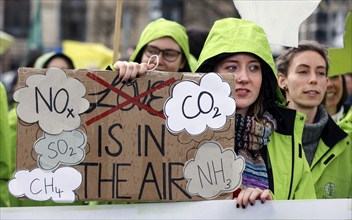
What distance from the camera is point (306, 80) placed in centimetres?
373

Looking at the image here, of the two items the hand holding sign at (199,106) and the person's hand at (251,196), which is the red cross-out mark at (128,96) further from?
the person's hand at (251,196)

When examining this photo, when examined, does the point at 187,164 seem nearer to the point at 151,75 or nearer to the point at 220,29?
the point at 151,75

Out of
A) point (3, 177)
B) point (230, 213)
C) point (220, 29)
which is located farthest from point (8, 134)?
point (230, 213)

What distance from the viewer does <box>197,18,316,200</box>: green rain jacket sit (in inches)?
123

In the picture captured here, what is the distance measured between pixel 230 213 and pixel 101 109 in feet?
1.80

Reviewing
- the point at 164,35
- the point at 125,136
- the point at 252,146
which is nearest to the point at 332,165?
the point at 252,146

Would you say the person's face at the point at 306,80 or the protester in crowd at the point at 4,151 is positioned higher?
the person's face at the point at 306,80

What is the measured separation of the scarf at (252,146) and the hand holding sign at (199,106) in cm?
31

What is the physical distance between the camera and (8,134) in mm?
4016

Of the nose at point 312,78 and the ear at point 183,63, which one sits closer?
the nose at point 312,78

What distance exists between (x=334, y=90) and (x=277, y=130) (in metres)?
1.83

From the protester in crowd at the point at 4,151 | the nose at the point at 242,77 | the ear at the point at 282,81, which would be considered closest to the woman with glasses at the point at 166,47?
the ear at the point at 282,81

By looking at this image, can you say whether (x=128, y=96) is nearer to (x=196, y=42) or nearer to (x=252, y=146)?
(x=252, y=146)

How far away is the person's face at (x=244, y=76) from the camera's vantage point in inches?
123
